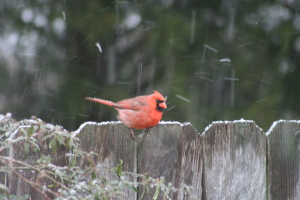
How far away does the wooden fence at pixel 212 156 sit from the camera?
2.38 m

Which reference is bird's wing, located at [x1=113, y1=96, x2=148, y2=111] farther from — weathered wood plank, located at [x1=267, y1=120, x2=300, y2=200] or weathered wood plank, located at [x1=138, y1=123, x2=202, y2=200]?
weathered wood plank, located at [x1=267, y1=120, x2=300, y2=200]

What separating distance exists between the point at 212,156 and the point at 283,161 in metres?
0.49

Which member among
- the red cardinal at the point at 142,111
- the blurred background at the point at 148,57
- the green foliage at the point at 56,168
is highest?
the blurred background at the point at 148,57

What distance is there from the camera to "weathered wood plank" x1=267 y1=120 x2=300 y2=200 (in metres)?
2.64

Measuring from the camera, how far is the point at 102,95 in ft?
14.1

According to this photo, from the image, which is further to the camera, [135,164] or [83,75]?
[83,75]

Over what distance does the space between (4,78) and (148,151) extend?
260cm

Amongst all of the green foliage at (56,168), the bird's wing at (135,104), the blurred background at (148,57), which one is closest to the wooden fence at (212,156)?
the green foliage at (56,168)

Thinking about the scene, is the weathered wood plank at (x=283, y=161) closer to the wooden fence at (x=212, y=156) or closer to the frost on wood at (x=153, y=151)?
the wooden fence at (x=212, y=156)

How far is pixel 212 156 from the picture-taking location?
2541mm

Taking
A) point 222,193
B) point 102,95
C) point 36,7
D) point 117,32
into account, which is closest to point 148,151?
point 222,193

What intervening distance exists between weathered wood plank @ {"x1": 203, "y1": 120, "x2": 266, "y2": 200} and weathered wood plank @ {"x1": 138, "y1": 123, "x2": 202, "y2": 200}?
0.22 feet

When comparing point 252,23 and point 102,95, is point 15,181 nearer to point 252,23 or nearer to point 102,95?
point 102,95

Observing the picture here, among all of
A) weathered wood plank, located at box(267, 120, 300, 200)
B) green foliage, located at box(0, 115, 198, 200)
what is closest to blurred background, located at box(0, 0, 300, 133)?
weathered wood plank, located at box(267, 120, 300, 200)
